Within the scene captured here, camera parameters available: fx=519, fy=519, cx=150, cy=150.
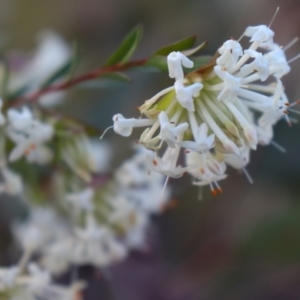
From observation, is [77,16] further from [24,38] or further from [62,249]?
[62,249]

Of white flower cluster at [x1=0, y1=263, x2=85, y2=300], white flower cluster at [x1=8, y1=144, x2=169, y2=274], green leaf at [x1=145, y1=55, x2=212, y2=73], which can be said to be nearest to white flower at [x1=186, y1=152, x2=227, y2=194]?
green leaf at [x1=145, y1=55, x2=212, y2=73]

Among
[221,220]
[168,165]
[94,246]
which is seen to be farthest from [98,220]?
[221,220]

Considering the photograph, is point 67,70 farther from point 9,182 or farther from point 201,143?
point 201,143

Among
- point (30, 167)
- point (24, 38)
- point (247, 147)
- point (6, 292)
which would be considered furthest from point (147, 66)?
point (24, 38)

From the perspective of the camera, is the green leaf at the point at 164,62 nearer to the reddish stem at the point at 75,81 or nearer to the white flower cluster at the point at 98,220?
the reddish stem at the point at 75,81

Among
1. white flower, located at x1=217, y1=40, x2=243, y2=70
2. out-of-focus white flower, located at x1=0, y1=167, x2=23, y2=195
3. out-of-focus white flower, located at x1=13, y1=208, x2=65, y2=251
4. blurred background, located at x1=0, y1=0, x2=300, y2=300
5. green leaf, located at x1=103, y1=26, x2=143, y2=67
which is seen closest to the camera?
white flower, located at x1=217, y1=40, x2=243, y2=70

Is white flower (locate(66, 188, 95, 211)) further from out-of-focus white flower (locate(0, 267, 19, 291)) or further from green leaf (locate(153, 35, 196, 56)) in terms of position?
green leaf (locate(153, 35, 196, 56))
